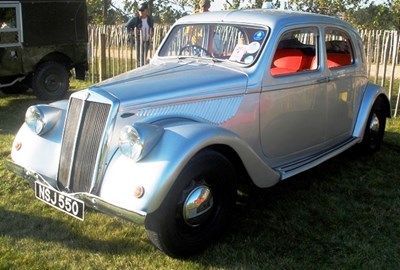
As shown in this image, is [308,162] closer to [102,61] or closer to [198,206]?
[198,206]

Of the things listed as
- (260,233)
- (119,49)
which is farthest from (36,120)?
(119,49)

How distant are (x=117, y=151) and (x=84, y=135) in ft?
1.05

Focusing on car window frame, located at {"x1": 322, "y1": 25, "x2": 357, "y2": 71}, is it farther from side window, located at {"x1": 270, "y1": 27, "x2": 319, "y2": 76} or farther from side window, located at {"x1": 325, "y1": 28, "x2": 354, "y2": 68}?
side window, located at {"x1": 270, "y1": 27, "x2": 319, "y2": 76}

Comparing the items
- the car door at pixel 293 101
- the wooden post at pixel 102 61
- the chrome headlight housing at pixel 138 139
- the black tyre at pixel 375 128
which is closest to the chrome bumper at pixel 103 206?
the chrome headlight housing at pixel 138 139

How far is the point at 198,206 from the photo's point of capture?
330 cm

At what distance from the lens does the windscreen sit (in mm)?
4094

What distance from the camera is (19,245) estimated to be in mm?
3426

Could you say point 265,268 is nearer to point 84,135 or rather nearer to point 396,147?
point 84,135

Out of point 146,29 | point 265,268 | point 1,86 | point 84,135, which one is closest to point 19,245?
point 84,135

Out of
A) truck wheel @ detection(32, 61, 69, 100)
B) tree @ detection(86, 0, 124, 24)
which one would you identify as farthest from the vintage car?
tree @ detection(86, 0, 124, 24)

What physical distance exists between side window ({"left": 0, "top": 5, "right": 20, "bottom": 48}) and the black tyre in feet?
19.7

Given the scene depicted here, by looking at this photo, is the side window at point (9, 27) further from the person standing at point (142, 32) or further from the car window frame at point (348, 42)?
the car window frame at point (348, 42)

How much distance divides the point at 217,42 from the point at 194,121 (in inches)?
47.7

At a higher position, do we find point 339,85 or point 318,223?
point 339,85
